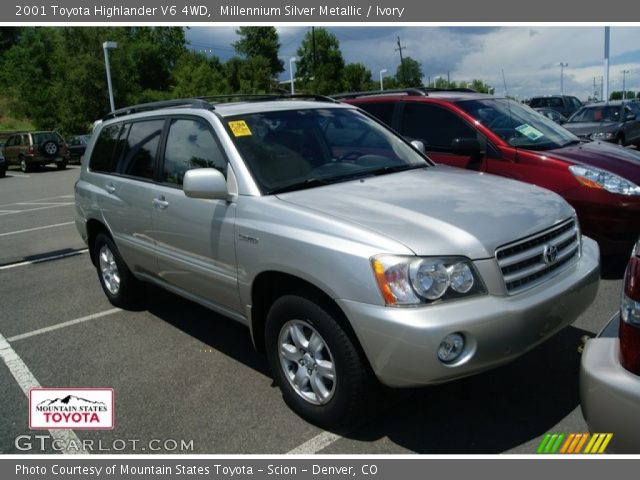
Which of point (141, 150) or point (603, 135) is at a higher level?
point (141, 150)

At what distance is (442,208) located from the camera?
122 inches

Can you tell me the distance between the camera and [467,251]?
9.04ft

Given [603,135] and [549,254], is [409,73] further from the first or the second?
[549,254]

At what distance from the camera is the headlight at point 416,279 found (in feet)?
8.76

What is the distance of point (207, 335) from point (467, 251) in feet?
8.69

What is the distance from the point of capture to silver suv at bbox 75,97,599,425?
8.82 feet

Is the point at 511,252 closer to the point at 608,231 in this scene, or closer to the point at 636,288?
the point at 636,288

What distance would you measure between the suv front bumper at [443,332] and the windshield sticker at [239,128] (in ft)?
5.07

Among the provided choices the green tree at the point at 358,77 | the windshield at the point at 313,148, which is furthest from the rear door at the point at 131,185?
the green tree at the point at 358,77

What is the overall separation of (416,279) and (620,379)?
0.95 meters

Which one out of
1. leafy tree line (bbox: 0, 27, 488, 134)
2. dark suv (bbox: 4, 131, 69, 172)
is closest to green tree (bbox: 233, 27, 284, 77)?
leafy tree line (bbox: 0, 27, 488, 134)

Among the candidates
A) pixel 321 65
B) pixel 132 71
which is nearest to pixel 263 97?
pixel 132 71

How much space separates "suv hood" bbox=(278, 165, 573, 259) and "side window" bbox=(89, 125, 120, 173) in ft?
8.39

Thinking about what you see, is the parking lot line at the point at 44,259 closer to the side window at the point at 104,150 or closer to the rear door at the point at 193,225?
the side window at the point at 104,150
